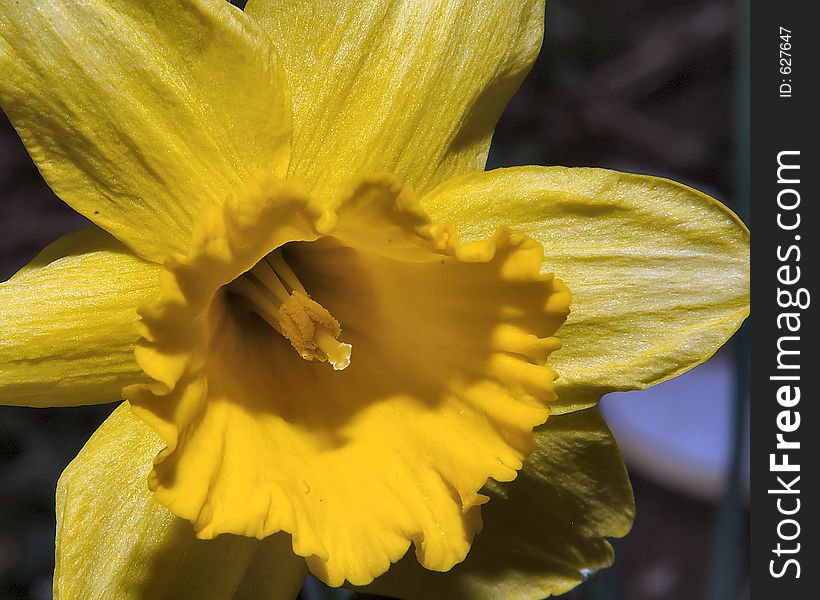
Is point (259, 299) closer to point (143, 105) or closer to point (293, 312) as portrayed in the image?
point (293, 312)

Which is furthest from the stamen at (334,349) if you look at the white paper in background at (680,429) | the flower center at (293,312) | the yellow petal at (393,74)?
the white paper in background at (680,429)

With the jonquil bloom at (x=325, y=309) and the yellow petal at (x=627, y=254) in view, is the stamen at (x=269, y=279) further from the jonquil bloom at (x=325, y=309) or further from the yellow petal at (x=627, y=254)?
the yellow petal at (x=627, y=254)

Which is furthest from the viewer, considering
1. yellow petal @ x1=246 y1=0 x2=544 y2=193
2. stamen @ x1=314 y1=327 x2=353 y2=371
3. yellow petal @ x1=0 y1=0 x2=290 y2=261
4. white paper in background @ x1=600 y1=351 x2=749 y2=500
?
white paper in background @ x1=600 y1=351 x2=749 y2=500

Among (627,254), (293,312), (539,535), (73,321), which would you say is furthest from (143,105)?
(539,535)

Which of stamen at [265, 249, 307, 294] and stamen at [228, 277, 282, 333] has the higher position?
stamen at [265, 249, 307, 294]

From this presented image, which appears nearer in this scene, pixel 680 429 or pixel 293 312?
pixel 293 312

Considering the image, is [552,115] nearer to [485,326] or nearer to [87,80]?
[485,326]

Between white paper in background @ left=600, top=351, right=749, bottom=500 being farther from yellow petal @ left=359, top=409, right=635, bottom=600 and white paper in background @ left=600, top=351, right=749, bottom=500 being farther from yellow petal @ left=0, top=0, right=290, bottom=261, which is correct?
yellow petal @ left=0, top=0, right=290, bottom=261

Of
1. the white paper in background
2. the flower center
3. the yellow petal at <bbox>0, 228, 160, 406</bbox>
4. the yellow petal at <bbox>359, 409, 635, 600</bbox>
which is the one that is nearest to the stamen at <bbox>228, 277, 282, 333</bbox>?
the flower center

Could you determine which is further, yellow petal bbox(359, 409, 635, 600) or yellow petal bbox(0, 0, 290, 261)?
yellow petal bbox(359, 409, 635, 600)
